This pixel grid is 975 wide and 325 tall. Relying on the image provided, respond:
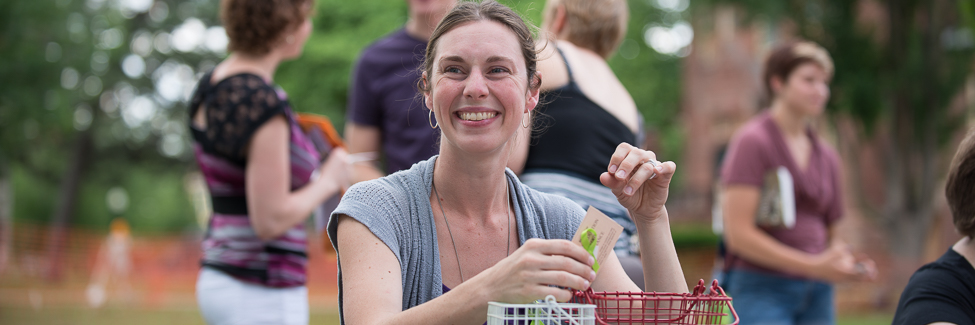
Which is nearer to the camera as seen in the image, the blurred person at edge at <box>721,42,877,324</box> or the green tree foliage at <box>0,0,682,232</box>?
the blurred person at edge at <box>721,42,877,324</box>

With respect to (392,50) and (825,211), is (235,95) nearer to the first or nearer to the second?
(392,50)

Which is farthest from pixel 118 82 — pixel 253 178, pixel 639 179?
pixel 639 179

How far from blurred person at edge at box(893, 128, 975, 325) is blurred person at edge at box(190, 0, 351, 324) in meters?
2.19

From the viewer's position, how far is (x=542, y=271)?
162cm

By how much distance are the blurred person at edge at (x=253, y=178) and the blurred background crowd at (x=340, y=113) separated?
0.33 m

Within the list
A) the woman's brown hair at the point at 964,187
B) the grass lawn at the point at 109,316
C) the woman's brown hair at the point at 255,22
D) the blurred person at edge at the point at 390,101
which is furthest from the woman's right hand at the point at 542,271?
the grass lawn at the point at 109,316

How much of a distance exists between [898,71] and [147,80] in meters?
22.5

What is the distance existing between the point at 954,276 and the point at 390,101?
7.68ft

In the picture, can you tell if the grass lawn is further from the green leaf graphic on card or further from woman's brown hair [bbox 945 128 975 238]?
the green leaf graphic on card

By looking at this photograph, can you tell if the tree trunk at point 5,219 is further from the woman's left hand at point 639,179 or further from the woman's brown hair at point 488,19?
the woman's left hand at point 639,179

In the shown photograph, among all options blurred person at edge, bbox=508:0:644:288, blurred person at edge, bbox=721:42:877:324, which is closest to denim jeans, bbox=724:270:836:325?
blurred person at edge, bbox=721:42:877:324

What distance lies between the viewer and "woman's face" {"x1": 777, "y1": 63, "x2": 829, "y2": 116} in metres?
4.80

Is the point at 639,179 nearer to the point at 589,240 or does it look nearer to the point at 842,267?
the point at 589,240

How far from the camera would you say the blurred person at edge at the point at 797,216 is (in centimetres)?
446
